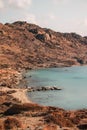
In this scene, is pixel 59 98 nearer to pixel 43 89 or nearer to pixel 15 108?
pixel 43 89

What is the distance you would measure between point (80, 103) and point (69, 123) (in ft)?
164

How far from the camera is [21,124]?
1312 inches

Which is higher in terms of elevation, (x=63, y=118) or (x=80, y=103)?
(x=63, y=118)

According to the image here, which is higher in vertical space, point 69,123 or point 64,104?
point 69,123

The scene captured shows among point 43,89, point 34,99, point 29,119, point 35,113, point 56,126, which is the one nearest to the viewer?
point 56,126

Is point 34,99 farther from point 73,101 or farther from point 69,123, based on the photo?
point 69,123

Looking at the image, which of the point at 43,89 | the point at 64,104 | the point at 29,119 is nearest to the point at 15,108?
the point at 29,119

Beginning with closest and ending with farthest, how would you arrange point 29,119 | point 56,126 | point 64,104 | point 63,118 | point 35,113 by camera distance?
1. point 56,126
2. point 63,118
3. point 29,119
4. point 35,113
5. point 64,104

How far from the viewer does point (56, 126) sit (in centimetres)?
3225

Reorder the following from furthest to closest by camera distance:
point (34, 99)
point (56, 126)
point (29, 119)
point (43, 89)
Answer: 1. point (43, 89)
2. point (34, 99)
3. point (29, 119)
4. point (56, 126)

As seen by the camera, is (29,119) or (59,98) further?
(59,98)

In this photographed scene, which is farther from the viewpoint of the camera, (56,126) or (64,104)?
(64,104)

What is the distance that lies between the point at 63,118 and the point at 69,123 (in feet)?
4.42

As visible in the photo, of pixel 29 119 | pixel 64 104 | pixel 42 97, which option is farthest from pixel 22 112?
pixel 42 97
